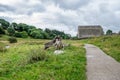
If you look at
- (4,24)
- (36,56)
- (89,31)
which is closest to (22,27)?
(4,24)

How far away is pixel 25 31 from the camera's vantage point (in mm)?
85938

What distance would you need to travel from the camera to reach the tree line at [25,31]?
7757 centimetres

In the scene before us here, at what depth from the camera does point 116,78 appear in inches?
412

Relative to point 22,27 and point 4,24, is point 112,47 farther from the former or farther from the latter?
point 4,24

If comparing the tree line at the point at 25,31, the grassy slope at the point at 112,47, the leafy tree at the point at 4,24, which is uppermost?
the leafy tree at the point at 4,24

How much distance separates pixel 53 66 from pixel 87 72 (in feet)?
6.35

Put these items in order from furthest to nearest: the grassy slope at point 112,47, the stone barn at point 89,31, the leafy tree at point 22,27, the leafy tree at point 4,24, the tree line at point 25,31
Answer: the leafy tree at point 4,24 < the leafy tree at point 22,27 < the stone barn at point 89,31 < the tree line at point 25,31 < the grassy slope at point 112,47

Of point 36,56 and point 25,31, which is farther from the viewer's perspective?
point 25,31

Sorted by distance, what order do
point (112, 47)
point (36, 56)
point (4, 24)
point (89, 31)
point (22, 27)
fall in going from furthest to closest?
point (4, 24), point (22, 27), point (89, 31), point (112, 47), point (36, 56)

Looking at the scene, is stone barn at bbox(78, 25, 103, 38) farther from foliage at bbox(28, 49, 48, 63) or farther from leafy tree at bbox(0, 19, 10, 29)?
foliage at bbox(28, 49, 48, 63)

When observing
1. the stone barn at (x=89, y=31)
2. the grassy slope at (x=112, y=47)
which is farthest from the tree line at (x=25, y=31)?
the grassy slope at (x=112, y=47)

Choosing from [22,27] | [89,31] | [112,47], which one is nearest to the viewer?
[112,47]

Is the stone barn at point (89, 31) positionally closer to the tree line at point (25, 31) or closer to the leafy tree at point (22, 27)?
the tree line at point (25, 31)

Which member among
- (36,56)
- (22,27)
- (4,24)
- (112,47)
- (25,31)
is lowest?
(112,47)
